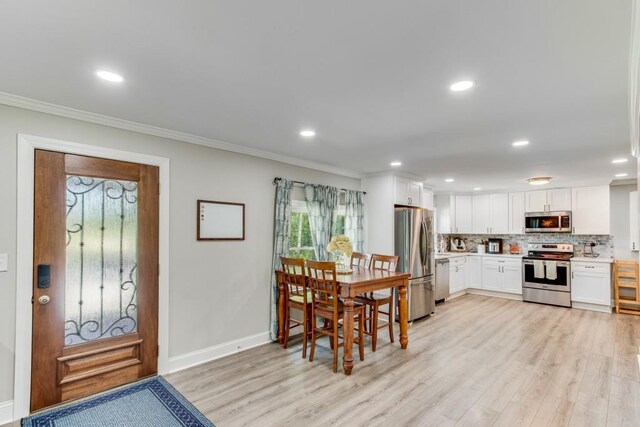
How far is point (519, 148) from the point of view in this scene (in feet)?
12.3

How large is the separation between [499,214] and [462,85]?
19.8 ft

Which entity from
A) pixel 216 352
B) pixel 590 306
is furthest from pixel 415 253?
pixel 590 306

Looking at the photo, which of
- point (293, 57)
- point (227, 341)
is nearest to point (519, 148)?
point (293, 57)

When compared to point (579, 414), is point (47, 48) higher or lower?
higher

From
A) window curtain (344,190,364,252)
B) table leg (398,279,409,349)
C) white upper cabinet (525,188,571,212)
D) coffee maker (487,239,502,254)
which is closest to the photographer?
table leg (398,279,409,349)

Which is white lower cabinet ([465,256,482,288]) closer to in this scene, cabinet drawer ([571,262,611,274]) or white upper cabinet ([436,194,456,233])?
white upper cabinet ([436,194,456,233])

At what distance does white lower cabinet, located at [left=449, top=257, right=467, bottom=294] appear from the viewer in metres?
6.79

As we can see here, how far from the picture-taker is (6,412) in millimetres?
2461

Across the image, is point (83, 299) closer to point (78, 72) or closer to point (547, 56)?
point (78, 72)

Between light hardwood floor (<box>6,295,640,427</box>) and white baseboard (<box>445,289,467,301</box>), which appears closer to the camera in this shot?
light hardwood floor (<box>6,295,640,427</box>)

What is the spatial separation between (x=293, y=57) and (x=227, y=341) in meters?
3.16

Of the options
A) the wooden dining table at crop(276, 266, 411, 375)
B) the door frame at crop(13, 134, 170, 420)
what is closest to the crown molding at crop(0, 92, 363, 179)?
the door frame at crop(13, 134, 170, 420)

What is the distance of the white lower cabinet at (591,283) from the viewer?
579 cm

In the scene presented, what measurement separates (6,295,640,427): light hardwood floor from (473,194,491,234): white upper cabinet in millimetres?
3165
